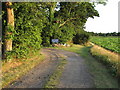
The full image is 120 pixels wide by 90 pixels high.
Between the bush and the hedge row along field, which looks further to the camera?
the bush

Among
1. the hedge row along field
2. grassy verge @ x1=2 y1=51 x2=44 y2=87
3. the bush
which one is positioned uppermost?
the bush

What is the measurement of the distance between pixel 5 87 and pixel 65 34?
22.9 meters

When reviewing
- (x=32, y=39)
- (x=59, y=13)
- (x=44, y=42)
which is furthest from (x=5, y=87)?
(x=59, y=13)

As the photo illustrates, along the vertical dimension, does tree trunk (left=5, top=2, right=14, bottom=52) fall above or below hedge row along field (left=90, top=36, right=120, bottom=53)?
above

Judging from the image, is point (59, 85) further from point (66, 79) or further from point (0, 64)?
point (0, 64)

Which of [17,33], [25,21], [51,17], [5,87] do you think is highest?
[51,17]

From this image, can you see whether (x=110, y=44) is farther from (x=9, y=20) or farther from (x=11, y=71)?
(x=11, y=71)

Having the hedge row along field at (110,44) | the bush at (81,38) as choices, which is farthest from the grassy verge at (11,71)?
the bush at (81,38)

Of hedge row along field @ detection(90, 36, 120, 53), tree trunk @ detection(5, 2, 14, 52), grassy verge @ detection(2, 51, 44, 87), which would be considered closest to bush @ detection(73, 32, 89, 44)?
hedge row along field @ detection(90, 36, 120, 53)

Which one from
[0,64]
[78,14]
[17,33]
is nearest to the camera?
[0,64]

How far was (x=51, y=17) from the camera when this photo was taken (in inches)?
1079

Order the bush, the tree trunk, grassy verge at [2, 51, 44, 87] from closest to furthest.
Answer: grassy verge at [2, 51, 44, 87] → the tree trunk → the bush

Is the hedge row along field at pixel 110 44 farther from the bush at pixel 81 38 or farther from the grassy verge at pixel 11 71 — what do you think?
the grassy verge at pixel 11 71

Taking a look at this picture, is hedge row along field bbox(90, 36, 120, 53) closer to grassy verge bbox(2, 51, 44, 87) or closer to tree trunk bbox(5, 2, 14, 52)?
grassy verge bbox(2, 51, 44, 87)
